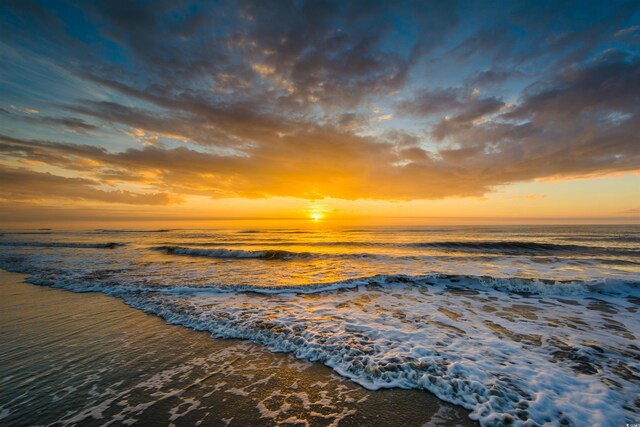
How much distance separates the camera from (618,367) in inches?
227

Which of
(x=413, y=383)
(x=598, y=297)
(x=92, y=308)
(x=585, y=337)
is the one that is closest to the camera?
(x=413, y=383)

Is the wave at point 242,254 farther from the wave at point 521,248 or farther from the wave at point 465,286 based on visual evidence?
the wave at point 521,248

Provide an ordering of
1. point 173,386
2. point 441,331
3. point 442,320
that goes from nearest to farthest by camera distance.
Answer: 1. point 173,386
2. point 441,331
3. point 442,320

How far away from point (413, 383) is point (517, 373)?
93.4 inches

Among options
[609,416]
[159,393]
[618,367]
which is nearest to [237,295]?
[159,393]

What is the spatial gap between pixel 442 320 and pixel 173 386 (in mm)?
8050

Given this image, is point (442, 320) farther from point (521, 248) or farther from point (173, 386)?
point (521, 248)

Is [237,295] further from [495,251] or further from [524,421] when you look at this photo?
[495,251]

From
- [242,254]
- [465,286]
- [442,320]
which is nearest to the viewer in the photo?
[442,320]

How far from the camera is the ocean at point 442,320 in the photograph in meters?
4.93

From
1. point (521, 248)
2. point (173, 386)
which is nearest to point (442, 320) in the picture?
point (173, 386)

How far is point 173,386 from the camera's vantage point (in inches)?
197

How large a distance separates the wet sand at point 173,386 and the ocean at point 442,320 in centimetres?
54

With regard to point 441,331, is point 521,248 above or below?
above
